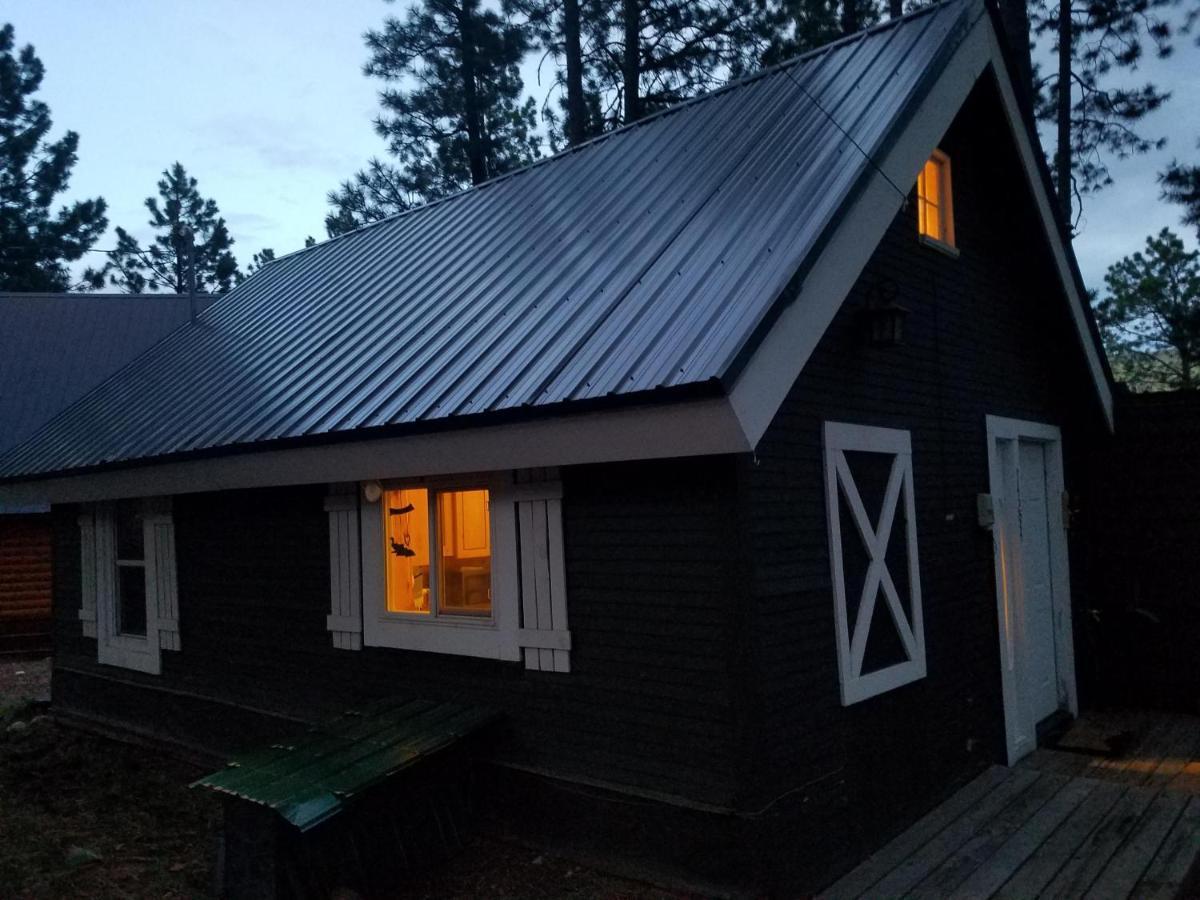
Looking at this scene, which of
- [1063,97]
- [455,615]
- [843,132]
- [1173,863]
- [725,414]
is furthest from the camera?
[1063,97]

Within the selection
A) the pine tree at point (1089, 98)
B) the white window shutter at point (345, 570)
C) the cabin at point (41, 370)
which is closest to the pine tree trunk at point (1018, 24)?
the pine tree at point (1089, 98)

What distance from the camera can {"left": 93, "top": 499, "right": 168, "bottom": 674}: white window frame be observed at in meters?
8.94

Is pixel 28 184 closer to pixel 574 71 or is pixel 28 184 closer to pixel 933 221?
pixel 574 71

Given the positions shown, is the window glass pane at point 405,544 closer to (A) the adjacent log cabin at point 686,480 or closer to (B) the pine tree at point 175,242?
(A) the adjacent log cabin at point 686,480

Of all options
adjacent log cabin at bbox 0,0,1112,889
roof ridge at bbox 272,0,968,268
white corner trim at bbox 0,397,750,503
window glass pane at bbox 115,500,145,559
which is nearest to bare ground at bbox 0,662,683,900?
adjacent log cabin at bbox 0,0,1112,889

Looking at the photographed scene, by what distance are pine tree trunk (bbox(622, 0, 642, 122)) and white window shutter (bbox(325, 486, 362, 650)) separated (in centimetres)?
1306

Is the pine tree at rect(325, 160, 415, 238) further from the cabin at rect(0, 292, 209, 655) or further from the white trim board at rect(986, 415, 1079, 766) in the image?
the white trim board at rect(986, 415, 1079, 766)

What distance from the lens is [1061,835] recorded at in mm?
5742

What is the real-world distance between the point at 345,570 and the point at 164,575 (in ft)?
9.22

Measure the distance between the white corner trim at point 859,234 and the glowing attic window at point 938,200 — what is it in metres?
0.59

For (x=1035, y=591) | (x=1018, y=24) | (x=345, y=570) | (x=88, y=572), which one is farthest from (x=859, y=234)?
(x=1018, y=24)

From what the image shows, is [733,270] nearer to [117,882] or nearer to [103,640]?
[117,882]

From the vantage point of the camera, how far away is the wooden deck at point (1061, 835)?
16.7 ft

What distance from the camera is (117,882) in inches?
224
